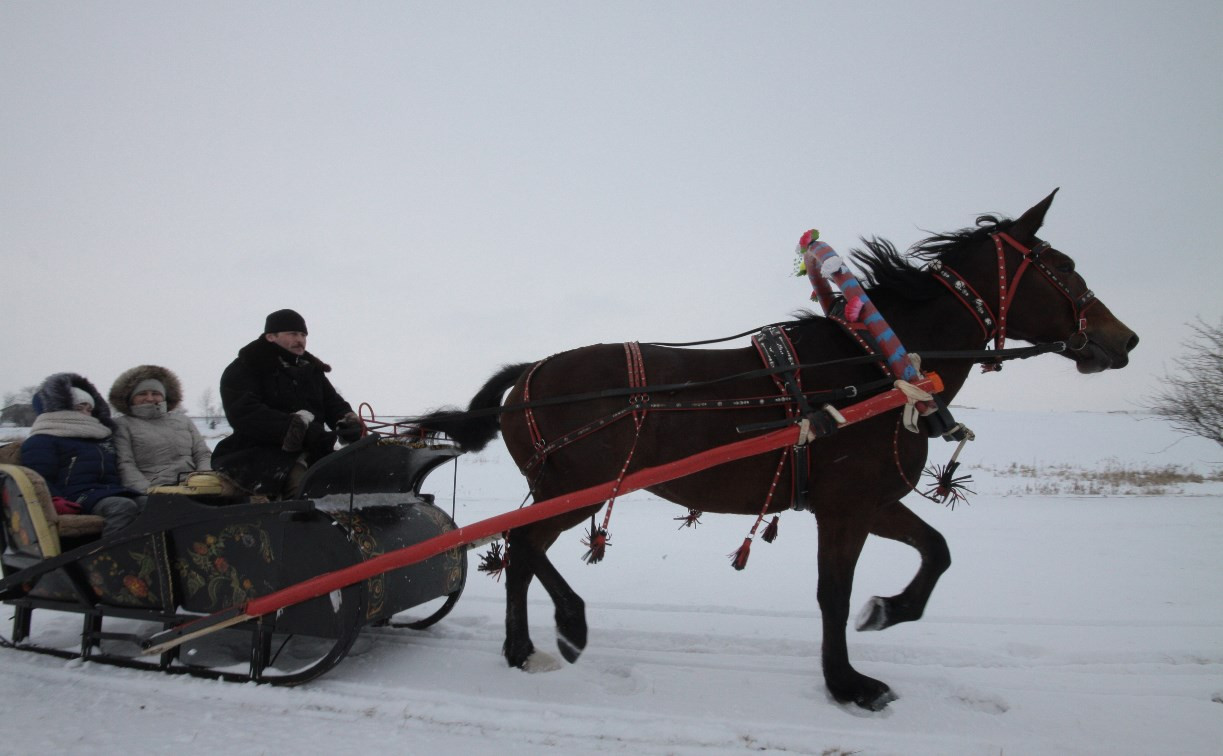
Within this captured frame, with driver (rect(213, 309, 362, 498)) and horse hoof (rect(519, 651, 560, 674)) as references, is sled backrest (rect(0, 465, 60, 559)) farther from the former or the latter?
horse hoof (rect(519, 651, 560, 674))

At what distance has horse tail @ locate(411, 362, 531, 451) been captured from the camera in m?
3.86

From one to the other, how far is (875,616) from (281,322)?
394 centimetres

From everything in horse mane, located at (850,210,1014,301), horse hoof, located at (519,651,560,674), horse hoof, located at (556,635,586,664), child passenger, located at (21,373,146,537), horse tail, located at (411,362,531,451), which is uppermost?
horse mane, located at (850,210,1014,301)

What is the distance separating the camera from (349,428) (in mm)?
4145

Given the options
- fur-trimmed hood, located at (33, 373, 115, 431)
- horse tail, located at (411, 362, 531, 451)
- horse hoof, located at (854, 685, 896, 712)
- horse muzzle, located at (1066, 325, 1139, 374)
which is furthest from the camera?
fur-trimmed hood, located at (33, 373, 115, 431)

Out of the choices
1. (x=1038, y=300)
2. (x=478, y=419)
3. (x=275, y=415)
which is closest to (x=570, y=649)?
(x=478, y=419)

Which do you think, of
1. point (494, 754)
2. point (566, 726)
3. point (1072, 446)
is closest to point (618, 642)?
point (566, 726)

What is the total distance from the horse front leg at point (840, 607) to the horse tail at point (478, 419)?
1975 mm

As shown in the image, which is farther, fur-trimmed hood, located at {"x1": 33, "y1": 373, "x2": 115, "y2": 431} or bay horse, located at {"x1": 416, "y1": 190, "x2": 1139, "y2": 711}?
fur-trimmed hood, located at {"x1": 33, "y1": 373, "x2": 115, "y2": 431}

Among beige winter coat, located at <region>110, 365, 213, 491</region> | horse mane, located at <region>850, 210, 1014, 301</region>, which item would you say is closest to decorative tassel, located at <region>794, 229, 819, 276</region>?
horse mane, located at <region>850, 210, 1014, 301</region>

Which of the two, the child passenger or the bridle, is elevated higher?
the bridle

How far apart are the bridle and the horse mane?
128 mm

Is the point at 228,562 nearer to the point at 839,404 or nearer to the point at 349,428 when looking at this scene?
the point at 349,428

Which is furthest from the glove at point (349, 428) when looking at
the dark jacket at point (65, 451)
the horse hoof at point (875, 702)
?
the horse hoof at point (875, 702)
